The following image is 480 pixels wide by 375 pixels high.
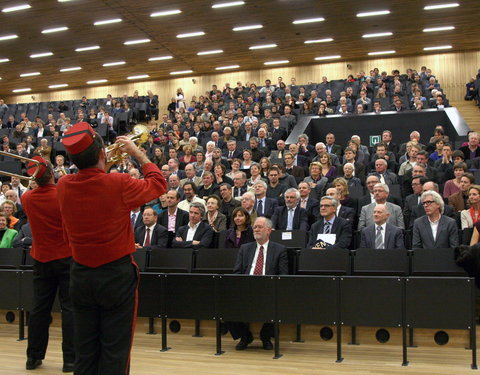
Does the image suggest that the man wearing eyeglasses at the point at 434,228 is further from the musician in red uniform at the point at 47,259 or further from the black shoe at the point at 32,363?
the black shoe at the point at 32,363

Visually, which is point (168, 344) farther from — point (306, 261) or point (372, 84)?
point (372, 84)

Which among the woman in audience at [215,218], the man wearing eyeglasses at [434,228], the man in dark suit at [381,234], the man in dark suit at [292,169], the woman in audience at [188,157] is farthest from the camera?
the woman in audience at [188,157]

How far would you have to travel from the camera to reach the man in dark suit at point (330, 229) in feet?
18.5

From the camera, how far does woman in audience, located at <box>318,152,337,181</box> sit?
805 centimetres

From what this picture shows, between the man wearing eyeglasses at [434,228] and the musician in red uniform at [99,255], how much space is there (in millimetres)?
3408

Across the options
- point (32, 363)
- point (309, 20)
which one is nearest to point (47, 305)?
point (32, 363)

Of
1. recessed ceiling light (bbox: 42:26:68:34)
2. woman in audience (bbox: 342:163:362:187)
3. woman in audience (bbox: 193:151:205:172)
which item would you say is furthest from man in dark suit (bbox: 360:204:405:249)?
recessed ceiling light (bbox: 42:26:68:34)

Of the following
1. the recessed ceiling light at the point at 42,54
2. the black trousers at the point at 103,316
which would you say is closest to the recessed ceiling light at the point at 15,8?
the recessed ceiling light at the point at 42,54

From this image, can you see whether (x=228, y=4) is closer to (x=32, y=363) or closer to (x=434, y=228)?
(x=434, y=228)

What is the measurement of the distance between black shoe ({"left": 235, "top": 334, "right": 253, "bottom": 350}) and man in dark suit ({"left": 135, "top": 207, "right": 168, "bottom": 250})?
1.75 meters

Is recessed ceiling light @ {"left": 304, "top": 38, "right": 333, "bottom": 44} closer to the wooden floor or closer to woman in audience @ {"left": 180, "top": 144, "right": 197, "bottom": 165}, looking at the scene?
woman in audience @ {"left": 180, "top": 144, "right": 197, "bottom": 165}

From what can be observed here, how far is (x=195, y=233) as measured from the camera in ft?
20.4

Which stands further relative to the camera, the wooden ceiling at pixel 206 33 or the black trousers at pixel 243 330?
the wooden ceiling at pixel 206 33

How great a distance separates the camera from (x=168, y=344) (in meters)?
5.03
